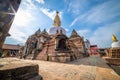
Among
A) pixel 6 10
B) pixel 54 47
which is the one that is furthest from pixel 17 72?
pixel 54 47

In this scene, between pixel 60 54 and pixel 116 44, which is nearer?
pixel 60 54

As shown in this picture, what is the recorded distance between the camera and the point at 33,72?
7.76ft

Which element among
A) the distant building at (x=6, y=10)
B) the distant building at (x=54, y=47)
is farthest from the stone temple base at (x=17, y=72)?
the distant building at (x=54, y=47)

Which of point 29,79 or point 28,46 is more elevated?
point 28,46

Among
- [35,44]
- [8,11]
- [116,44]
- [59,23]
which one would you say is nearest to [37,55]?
[35,44]

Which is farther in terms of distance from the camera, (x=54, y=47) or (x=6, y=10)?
(x=54, y=47)

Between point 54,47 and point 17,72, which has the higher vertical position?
point 54,47

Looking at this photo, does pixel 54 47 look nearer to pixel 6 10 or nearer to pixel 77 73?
pixel 6 10

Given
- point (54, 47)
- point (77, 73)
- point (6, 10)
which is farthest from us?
point (54, 47)

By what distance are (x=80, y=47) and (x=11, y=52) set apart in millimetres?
25019

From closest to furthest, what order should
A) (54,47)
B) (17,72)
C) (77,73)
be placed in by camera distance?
1. (17,72)
2. (77,73)
3. (54,47)

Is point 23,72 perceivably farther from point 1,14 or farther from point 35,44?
point 35,44

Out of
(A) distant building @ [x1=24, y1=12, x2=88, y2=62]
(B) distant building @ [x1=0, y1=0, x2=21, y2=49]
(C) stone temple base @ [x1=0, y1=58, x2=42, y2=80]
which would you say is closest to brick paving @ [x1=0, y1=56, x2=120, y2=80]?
(C) stone temple base @ [x1=0, y1=58, x2=42, y2=80]

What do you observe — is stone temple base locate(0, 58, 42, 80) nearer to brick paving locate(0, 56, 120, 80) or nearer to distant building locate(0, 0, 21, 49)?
brick paving locate(0, 56, 120, 80)
